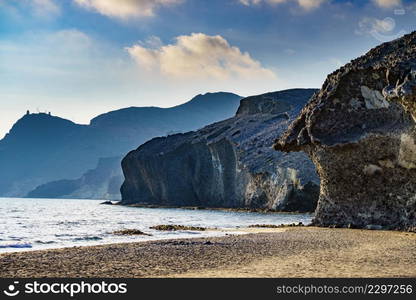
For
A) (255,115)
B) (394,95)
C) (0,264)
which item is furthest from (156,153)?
(0,264)

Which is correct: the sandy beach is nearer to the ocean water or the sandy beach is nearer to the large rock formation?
the ocean water

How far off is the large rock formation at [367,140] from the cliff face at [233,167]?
132 feet

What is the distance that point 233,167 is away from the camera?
104 meters

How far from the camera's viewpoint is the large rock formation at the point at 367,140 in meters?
26.2

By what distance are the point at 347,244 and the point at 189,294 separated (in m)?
12.6

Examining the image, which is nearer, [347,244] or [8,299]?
[8,299]

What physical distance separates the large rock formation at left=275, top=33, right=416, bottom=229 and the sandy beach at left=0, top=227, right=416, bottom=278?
8.03 metres

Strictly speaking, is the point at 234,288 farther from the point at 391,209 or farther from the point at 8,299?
the point at 391,209

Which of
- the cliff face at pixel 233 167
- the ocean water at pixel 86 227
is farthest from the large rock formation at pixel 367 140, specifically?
the cliff face at pixel 233 167

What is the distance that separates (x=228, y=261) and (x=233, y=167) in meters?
89.7

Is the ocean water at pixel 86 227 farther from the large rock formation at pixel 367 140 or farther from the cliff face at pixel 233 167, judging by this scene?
the cliff face at pixel 233 167

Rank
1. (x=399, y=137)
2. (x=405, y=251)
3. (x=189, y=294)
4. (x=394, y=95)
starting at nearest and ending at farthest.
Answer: (x=189, y=294) → (x=405, y=251) → (x=394, y=95) → (x=399, y=137)

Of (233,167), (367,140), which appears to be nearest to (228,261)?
(367,140)

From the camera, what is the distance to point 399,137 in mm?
26750
